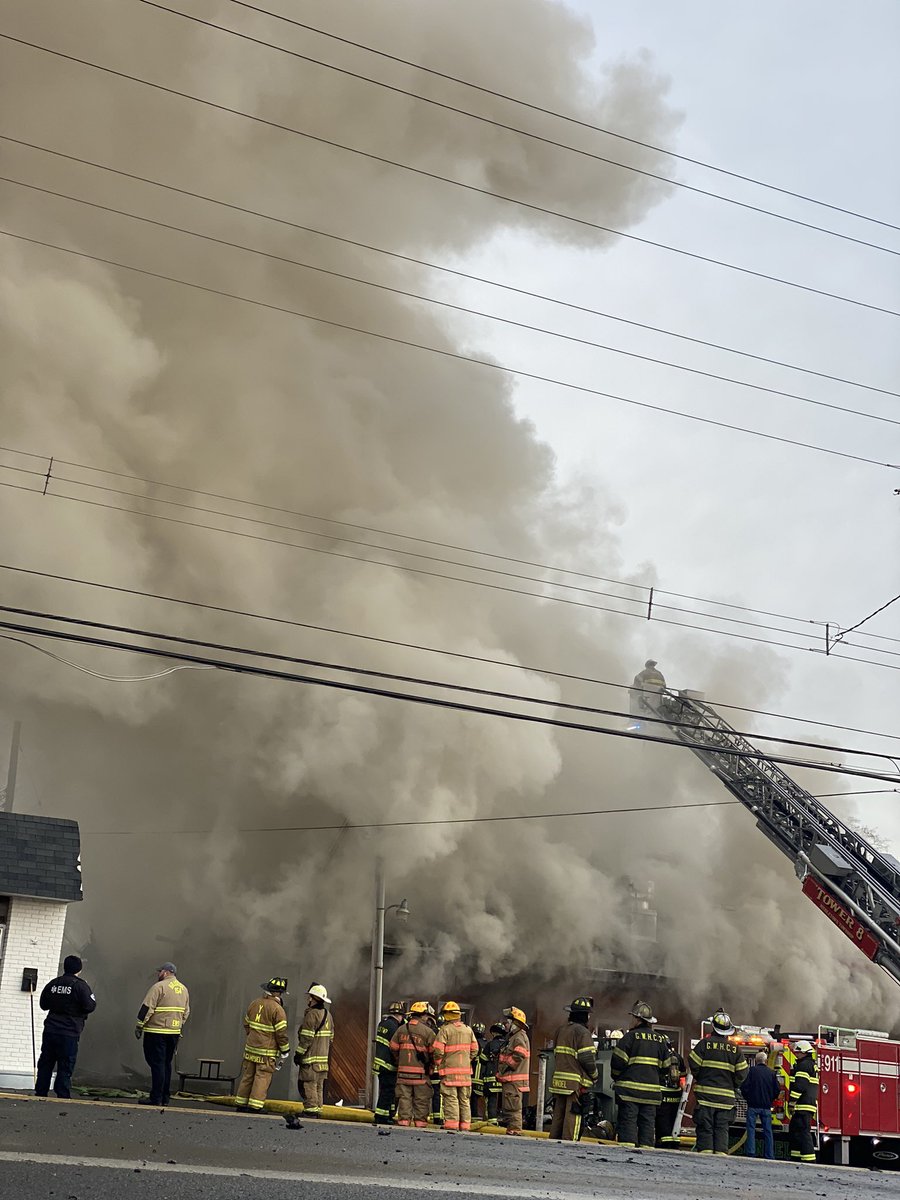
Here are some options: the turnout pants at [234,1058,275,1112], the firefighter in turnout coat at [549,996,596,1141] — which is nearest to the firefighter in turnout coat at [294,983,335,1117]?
the turnout pants at [234,1058,275,1112]

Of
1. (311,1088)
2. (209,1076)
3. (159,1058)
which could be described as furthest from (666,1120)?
(209,1076)

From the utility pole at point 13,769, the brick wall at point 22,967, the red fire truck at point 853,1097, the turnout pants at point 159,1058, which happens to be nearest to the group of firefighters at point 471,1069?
the turnout pants at point 159,1058

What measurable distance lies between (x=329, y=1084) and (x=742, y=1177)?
1695cm

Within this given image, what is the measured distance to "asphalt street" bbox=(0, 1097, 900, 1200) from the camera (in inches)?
228

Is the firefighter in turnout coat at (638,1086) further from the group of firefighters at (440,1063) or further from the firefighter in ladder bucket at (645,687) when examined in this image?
the firefighter in ladder bucket at (645,687)

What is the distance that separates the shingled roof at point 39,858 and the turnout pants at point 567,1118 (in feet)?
20.7

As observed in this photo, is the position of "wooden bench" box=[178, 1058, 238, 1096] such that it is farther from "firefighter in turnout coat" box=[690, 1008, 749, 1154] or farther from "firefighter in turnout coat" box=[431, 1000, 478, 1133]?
"firefighter in turnout coat" box=[690, 1008, 749, 1154]

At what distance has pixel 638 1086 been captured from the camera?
12344 millimetres

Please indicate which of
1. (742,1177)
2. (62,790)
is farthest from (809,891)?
(62,790)

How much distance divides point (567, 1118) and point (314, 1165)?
254 inches

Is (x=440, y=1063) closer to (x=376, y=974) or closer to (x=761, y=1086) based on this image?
(x=761, y=1086)

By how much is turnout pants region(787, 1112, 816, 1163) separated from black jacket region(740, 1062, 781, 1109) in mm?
729

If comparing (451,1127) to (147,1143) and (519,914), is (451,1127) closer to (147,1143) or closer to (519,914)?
(147,1143)

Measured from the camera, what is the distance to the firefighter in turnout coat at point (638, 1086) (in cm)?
1234
